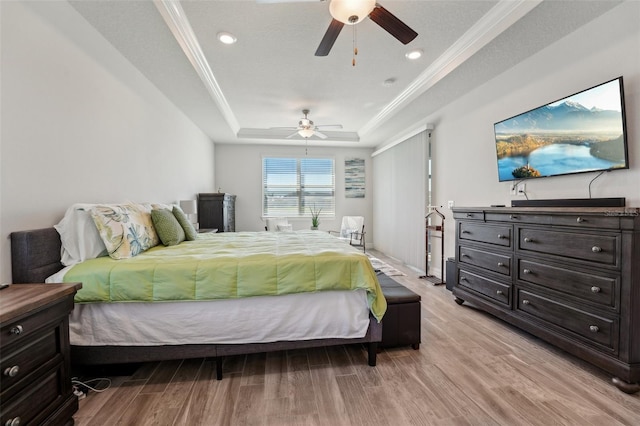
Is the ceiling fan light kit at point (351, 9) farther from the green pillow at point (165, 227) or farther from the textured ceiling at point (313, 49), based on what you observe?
the green pillow at point (165, 227)

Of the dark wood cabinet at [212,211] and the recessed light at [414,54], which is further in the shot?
the dark wood cabinet at [212,211]

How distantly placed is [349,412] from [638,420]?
1.54 meters

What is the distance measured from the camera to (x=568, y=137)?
235cm

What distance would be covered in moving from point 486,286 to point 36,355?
333 cm

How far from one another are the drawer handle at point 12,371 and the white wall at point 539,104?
12.1 feet

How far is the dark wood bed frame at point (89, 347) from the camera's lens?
5.37 feet

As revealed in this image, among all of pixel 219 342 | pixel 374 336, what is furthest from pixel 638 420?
pixel 219 342

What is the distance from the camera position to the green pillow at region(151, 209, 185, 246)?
2.56 m

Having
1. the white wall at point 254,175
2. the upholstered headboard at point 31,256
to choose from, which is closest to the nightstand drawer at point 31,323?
the upholstered headboard at point 31,256

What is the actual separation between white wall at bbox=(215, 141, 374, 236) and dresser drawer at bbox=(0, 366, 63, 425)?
17.2ft

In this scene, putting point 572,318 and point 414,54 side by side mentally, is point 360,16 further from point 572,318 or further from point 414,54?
point 572,318

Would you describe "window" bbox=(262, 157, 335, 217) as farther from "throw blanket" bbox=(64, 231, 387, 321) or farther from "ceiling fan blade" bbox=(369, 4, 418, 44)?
"ceiling fan blade" bbox=(369, 4, 418, 44)

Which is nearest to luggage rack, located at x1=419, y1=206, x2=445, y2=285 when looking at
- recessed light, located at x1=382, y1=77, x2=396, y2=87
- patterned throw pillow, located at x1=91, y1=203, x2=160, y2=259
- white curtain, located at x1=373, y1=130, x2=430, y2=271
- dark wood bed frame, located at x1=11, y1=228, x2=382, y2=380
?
white curtain, located at x1=373, y1=130, x2=430, y2=271

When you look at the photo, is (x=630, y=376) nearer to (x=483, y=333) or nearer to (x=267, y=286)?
(x=483, y=333)
